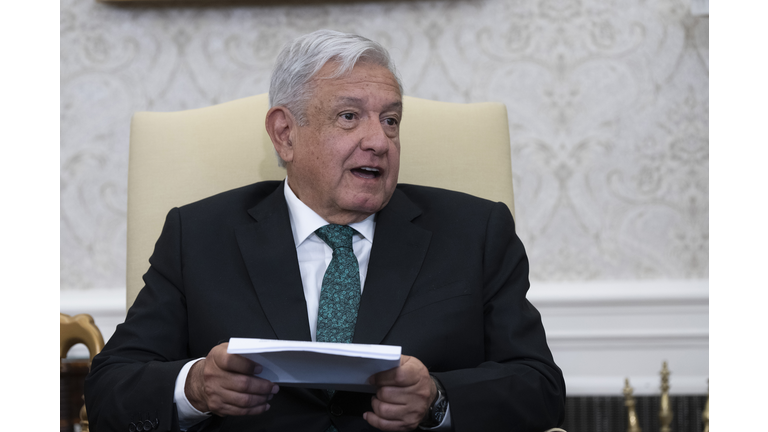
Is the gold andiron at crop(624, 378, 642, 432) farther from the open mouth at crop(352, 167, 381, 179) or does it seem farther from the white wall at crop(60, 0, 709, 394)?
the open mouth at crop(352, 167, 381, 179)

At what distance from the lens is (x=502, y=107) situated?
179cm

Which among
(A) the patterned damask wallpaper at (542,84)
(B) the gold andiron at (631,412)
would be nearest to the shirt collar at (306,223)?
(A) the patterned damask wallpaper at (542,84)

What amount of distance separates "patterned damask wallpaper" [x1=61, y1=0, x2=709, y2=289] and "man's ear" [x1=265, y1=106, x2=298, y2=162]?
816 mm

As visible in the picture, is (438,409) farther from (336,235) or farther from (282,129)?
(282,129)

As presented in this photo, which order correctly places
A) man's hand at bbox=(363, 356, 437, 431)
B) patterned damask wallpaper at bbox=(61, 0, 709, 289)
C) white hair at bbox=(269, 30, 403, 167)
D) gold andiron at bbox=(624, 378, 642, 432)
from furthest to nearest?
patterned damask wallpaper at bbox=(61, 0, 709, 289) < gold andiron at bbox=(624, 378, 642, 432) < white hair at bbox=(269, 30, 403, 167) < man's hand at bbox=(363, 356, 437, 431)

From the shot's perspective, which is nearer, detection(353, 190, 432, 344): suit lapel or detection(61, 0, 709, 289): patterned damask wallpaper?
detection(353, 190, 432, 344): suit lapel

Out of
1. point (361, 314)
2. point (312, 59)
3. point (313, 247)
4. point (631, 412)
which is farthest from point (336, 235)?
point (631, 412)

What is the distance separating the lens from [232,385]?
1.11 m

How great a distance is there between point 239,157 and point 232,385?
79 centimetres

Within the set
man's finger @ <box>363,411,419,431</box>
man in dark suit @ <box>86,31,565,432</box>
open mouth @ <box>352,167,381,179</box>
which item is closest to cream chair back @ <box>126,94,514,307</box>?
man in dark suit @ <box>86,31,565,432</box>

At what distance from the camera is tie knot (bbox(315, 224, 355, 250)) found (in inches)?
57.8

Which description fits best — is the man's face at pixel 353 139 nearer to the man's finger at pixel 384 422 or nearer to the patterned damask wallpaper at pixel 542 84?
the man's finger at pixel 384 422

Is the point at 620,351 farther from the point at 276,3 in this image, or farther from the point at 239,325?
the point at 276,3

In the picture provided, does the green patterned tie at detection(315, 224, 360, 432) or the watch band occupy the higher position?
the green patterned tie at detection(315, 224, 360, 432)
